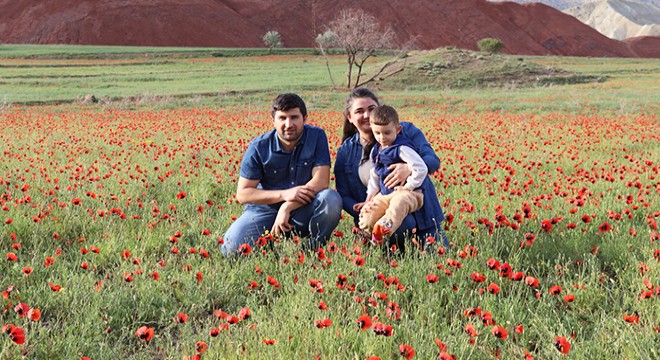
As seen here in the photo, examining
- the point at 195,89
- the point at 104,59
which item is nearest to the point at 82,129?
the point at 195,89

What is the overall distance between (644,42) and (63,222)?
123 meters

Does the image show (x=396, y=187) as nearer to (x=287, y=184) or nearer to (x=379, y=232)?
(x=379, y=232)

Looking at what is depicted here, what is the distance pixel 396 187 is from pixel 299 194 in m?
0.77

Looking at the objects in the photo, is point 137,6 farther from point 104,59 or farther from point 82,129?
point 82,129

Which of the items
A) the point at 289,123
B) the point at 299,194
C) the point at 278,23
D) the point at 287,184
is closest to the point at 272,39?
the point at 278,23

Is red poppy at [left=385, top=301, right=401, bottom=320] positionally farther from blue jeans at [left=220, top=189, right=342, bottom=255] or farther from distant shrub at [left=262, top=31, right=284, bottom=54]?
distant shrub at [left=262, top=31, right=284, bottom=54]

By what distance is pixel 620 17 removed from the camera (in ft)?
471

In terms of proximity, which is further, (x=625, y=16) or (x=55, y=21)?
(x=625, y=16)

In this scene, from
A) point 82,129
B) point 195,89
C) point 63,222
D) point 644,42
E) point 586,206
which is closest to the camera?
point 63,222

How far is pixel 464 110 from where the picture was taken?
19.0 meters

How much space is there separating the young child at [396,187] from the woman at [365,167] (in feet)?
0.25

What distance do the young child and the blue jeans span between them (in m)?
0.33

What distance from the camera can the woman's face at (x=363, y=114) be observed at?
14.6 ft

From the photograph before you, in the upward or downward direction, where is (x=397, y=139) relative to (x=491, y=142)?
upward
